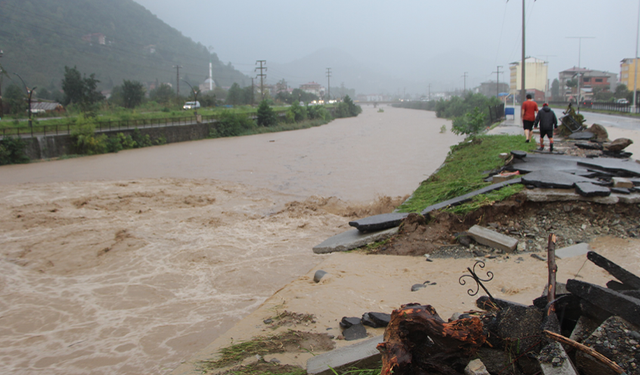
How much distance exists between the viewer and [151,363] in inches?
216

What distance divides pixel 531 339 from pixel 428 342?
653mm

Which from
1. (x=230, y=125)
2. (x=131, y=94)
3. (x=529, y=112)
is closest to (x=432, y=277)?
(x=529, y=112)

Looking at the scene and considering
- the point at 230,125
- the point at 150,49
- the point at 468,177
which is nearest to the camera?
the point at 468,177

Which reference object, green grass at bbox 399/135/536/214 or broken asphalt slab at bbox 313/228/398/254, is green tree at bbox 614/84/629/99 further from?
broken asphalt slab at bbox 313/228/398/254

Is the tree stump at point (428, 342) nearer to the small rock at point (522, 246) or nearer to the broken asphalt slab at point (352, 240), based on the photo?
the small rock at point (522, 246)

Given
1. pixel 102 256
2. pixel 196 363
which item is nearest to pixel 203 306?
pixel 196 363

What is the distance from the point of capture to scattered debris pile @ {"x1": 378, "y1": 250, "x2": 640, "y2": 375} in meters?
2.39

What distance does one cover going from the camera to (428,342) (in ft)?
8.91

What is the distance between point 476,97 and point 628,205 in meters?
61.9

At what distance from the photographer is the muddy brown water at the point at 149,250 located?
20.6 ft

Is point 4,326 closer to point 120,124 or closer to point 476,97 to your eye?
point 120,124

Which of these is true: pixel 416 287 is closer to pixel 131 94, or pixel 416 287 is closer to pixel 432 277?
pixel 432 277

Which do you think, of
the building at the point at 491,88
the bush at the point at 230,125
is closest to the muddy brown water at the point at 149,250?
the bush at the point at 230,125

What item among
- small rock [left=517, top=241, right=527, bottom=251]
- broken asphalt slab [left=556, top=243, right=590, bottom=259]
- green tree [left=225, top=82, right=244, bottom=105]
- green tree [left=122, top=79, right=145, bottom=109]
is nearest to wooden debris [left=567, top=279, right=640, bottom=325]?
broken asphalt slab [left=556, top=243, right=590, bottom=259]
